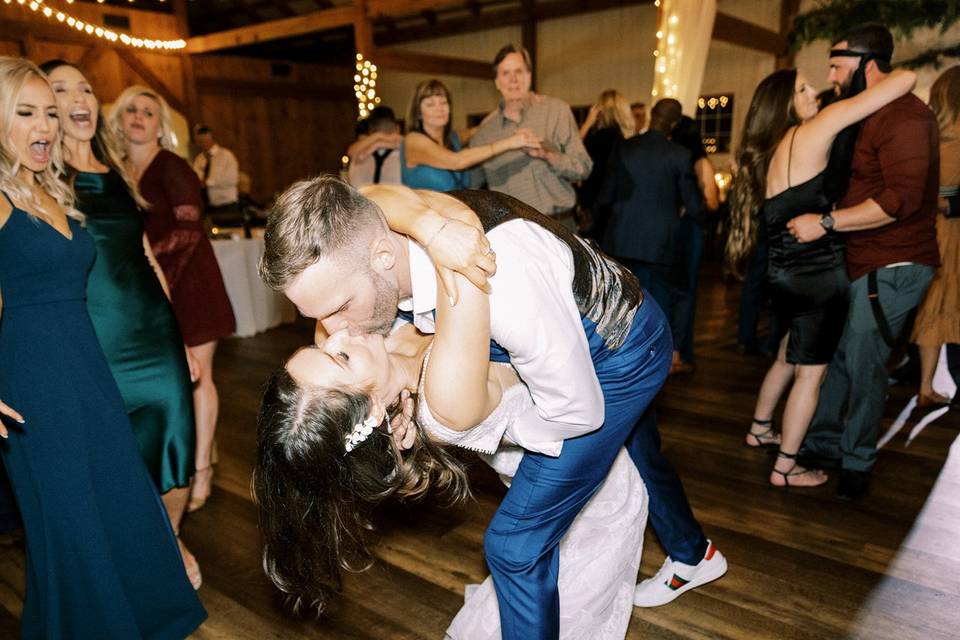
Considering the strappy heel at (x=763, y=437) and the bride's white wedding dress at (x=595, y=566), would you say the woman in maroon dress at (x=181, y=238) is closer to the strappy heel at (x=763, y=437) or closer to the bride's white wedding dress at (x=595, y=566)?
the bride's white wedding dress at (x=595, y=566)

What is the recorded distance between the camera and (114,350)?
1.88 meters

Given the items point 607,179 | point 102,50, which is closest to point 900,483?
point 607,179

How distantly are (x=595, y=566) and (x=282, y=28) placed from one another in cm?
977

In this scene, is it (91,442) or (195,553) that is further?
(195,553)

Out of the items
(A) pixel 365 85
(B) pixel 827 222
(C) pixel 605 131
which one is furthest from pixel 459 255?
(A) pixel 365 85

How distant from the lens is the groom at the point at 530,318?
41.6 inches

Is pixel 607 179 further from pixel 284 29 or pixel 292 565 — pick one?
pixel 284 29

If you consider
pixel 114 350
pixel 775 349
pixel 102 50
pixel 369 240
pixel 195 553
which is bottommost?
pixel 195 553

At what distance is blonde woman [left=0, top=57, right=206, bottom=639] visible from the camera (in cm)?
155

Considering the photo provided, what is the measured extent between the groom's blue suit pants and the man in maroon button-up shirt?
4.18 ft

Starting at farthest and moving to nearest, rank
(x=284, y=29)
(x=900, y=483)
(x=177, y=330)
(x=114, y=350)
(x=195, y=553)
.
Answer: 1. (x=284, y=29)
2. (x=900, y=483)
3. (x=195, y=553)
4. (x=177, y=330)
5. (x=114, y=350)

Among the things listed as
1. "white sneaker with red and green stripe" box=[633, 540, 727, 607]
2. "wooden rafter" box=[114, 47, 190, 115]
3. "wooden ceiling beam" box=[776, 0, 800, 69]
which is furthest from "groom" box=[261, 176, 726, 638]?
"wooden rafter" box=[114, 47, 190, 115]

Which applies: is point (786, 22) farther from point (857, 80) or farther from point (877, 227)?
point (877, 227)

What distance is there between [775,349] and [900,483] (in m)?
0.76
